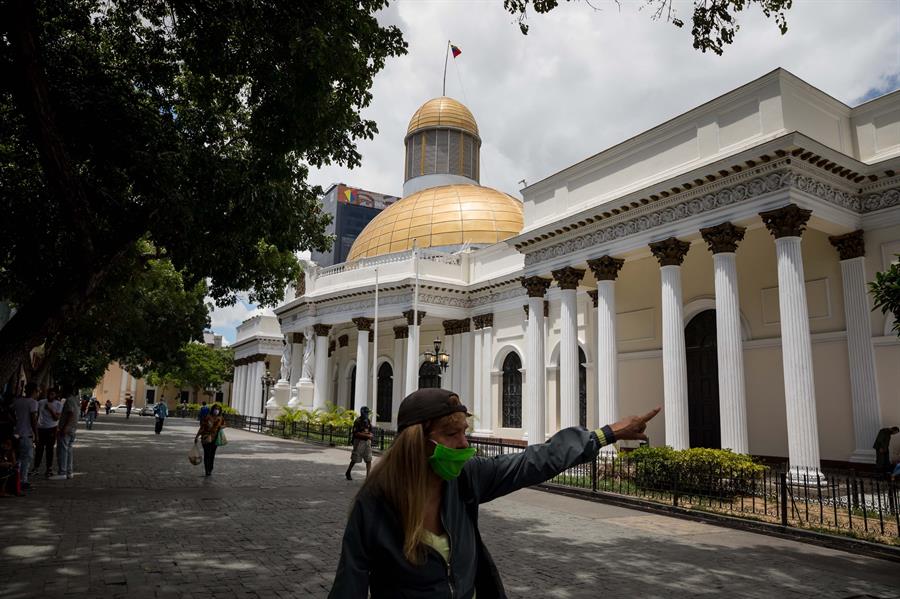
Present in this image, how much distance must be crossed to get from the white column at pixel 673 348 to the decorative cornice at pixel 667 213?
28.2 inches

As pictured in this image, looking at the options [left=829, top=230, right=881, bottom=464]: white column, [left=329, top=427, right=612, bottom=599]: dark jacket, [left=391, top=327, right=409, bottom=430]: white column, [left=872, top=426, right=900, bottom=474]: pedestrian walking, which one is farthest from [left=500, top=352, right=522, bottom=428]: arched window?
[left=329, top=427, right=612, bottom=599]: dark jacket

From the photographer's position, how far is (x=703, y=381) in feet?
60.1

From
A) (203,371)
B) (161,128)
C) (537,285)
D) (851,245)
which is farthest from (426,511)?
(203,371)

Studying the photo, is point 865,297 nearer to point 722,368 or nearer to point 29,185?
point 722,368

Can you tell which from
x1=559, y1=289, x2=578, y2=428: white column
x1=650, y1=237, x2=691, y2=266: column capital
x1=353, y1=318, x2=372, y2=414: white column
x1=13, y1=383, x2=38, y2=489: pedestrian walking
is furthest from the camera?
x1=353, y1=318, x2=372, y2=414: white column

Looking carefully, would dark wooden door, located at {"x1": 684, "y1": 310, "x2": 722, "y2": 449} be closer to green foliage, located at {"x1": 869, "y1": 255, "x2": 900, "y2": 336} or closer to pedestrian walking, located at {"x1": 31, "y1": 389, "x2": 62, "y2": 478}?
green foliage, located at {"x1": 869, "y1": 255, "x2": 900, "y2": 336}

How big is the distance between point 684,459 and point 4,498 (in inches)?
460

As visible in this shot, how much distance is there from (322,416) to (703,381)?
Answer: 16.7m

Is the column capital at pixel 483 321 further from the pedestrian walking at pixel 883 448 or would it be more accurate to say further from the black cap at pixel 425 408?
the black cap at pixel 425 408

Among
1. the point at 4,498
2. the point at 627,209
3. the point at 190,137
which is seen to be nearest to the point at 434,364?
the point at 627,209

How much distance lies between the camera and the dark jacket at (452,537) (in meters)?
→ 2.13

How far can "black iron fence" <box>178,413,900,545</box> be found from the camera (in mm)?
9172

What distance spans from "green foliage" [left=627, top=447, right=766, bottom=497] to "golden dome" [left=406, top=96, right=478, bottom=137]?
36485 millimetres

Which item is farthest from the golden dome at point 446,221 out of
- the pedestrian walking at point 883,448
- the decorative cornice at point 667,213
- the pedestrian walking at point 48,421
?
the pedestrian walking at point 48,421
